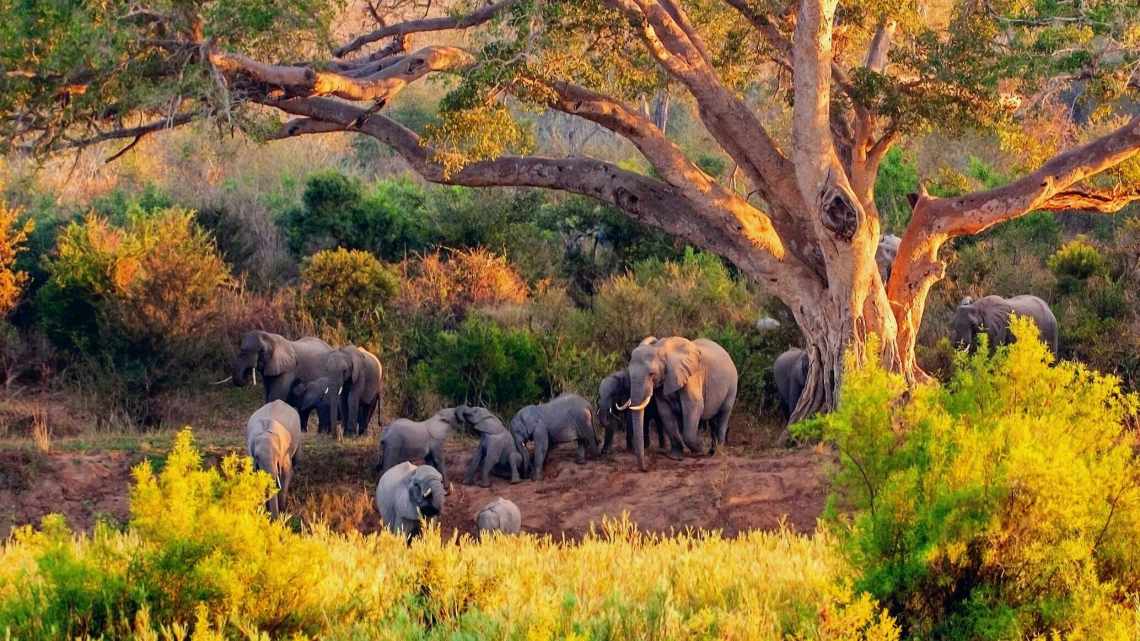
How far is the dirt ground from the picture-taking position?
1505cm

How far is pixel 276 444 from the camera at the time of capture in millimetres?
14867

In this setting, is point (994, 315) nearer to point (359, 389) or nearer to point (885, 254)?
point (885, 254)

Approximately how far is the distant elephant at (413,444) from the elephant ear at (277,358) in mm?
2460

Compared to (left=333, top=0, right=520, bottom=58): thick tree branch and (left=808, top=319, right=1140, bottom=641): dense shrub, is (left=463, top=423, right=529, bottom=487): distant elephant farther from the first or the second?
(left=808, top=319, right=1140, bottom=641): dense shrub

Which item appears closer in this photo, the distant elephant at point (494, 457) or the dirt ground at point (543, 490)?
the dirt ground at point (543, 490)

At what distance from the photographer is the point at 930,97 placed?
17906 millimetres

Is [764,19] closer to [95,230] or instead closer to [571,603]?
[95,230]

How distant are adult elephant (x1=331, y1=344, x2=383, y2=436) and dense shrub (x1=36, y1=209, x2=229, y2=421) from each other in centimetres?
317

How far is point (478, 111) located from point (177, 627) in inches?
366

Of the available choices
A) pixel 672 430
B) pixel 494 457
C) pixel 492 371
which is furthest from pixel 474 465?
pixel 492 371

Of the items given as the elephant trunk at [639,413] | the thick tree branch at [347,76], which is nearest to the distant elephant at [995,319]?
the elephant trunk at [639,413]

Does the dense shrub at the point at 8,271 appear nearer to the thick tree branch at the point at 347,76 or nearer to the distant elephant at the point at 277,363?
the distant elephant at the point at 277,363

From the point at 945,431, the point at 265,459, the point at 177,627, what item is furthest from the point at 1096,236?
the point at 177,627

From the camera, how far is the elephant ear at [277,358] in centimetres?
1786
